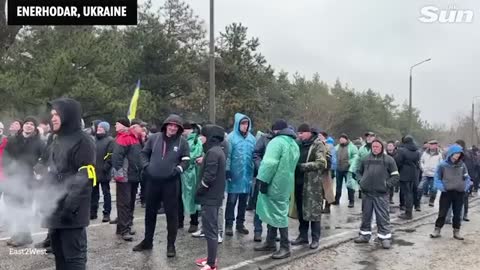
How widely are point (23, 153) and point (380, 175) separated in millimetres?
5951

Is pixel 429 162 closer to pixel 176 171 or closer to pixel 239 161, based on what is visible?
pixel 239 161

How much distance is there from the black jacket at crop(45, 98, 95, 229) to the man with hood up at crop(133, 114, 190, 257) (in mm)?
2065

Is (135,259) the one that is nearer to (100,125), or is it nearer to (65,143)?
(65,143)

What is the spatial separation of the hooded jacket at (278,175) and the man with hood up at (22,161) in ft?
11.3

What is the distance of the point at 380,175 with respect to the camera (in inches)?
363

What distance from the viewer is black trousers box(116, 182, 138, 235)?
27.8ft

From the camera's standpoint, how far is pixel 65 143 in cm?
512

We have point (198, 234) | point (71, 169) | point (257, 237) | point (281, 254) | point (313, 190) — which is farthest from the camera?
point (198, 234)

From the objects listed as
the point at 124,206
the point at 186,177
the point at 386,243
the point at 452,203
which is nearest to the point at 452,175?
the point at 452,203

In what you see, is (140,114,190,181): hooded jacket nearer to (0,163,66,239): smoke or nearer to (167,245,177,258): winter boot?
(167,245,177,258): winter boot

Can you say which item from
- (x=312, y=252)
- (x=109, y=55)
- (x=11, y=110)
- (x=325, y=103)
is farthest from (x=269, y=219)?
(x=325, y=103)

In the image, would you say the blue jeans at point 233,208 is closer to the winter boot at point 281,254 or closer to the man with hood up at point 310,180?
the man with hood up at point 310,180

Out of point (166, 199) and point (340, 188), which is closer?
point (166, 199)

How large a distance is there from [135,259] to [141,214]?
419cm
